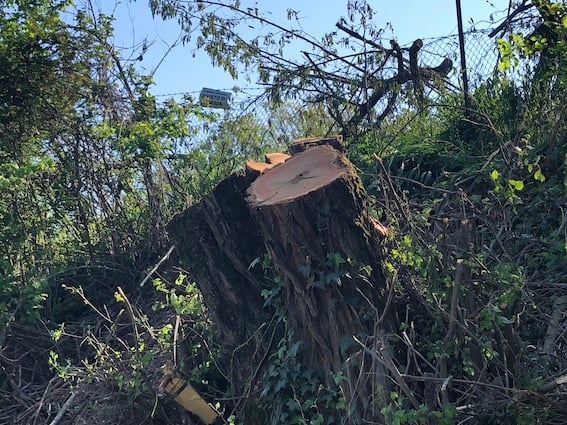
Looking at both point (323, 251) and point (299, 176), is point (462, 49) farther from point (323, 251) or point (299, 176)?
point (323, 251)

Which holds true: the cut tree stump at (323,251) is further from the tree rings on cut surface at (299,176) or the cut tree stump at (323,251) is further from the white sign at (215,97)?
the white sign at (215,97)

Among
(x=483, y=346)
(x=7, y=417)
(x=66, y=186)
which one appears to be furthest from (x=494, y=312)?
(x=66, y=186)

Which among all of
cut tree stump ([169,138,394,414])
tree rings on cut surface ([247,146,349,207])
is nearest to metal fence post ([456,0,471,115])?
cut tree stump ([169,138,394,414])

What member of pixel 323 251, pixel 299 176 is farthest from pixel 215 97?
pixel 323 251

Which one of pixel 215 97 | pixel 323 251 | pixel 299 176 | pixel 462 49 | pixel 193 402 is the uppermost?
pixel 215 97

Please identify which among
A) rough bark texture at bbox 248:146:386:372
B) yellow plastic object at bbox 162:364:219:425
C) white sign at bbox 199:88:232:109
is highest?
white sign at bbox 199:88:232:109

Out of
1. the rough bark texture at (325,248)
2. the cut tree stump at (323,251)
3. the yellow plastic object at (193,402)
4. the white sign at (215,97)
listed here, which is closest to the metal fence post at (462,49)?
the white sign at (215,97)

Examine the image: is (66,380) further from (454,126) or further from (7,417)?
(454,126)

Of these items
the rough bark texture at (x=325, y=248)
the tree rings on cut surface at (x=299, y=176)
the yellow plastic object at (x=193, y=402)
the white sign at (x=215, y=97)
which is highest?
the white sign at (x=215, y=97)

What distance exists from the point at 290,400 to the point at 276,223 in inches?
35.9

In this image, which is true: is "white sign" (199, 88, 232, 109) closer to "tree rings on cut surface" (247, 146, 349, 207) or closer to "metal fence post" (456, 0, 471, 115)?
"metal fence post" (456, 0, 471, 115)

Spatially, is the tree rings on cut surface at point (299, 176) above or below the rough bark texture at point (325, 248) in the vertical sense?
above

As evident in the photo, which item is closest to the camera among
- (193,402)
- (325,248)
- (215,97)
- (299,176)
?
(325,248)

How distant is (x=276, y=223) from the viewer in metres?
3.37
